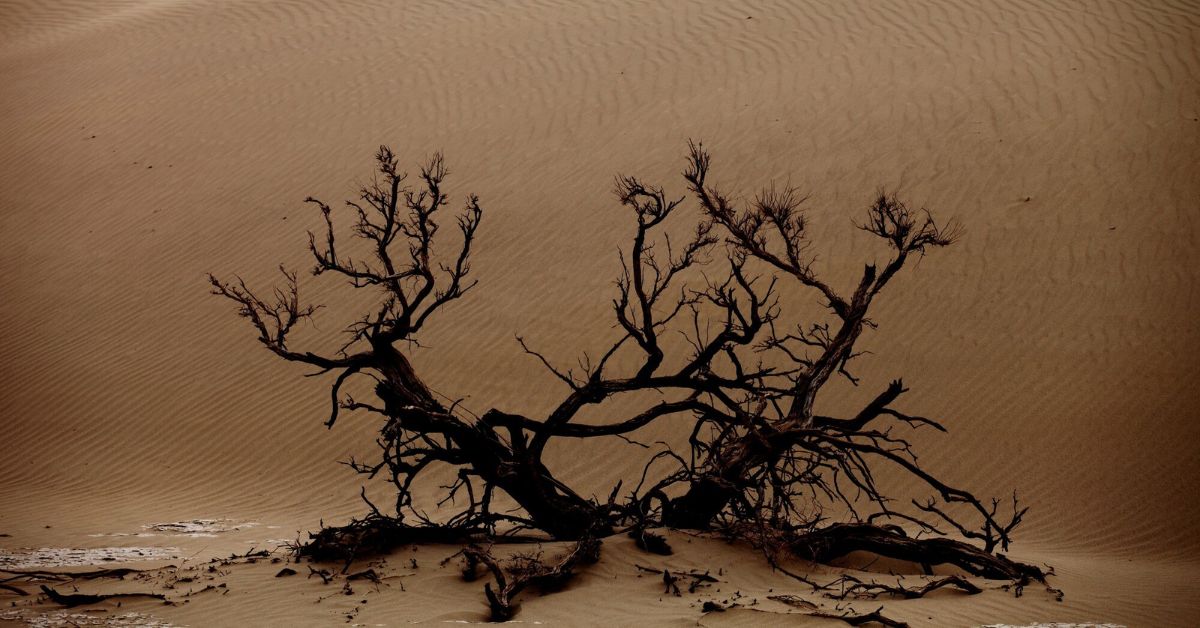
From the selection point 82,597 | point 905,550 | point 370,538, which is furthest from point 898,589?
point 82,597

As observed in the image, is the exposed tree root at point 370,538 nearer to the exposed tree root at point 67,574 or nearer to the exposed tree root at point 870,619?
the exposed tree root at point 67,574

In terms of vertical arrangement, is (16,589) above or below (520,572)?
below

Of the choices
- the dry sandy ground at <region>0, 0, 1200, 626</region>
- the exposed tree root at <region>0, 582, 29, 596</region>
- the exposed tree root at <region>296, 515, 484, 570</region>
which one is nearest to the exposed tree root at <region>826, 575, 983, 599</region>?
the dry sandy ground at <region>0, 0, 1200, 626</region>

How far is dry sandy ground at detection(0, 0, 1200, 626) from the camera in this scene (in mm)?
9562

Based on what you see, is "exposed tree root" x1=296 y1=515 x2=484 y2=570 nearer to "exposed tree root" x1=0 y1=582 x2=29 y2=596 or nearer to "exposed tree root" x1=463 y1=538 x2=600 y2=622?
"exposed tree root" x1=463 y1=538 x2=600 y2=622

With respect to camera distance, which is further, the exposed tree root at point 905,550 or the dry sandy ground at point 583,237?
the dry sandy ground at point 583,237

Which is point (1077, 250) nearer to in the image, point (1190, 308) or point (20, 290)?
point (1190, 308)

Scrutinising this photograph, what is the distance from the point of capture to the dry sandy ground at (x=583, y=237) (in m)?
9.56

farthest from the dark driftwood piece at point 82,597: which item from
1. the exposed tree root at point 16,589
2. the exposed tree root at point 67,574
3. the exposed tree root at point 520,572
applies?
the exposed tree root at point 520,572

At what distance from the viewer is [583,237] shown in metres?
14.9

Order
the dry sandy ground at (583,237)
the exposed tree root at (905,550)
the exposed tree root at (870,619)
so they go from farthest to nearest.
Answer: the dry sandy ground at (583,237)
the exposed tree root at (905,550)
the exposed tree root at (870,619)

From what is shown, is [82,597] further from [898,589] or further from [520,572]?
[898,589]

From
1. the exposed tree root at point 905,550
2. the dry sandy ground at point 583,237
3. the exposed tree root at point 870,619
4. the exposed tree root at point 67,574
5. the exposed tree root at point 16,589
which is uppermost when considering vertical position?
the dry sandy ground at point 583,237

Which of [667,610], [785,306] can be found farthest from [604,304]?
[667,610]
